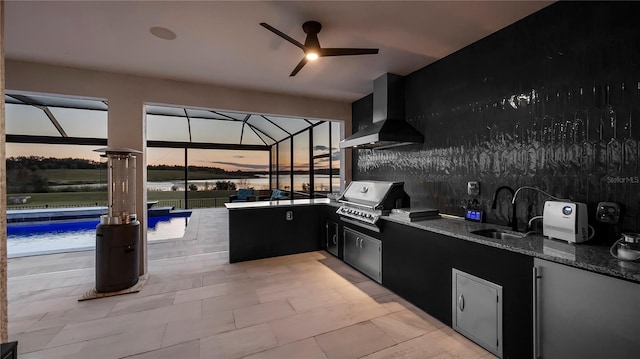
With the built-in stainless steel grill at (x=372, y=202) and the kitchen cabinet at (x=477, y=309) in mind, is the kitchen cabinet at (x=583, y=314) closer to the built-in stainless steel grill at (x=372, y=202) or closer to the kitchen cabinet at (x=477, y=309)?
the kitchen cabinet at (x=477, y=309)

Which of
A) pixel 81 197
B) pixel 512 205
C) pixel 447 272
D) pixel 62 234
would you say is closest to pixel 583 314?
pixel 447 272

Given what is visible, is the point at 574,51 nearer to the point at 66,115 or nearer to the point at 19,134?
the point at 66,115

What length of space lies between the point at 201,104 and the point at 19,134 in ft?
23.2

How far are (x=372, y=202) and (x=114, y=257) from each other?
309 centimetres

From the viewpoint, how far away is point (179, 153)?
32.2 ft

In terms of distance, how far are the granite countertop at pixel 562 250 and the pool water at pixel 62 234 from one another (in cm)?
567

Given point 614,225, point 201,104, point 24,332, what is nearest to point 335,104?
point 201,104

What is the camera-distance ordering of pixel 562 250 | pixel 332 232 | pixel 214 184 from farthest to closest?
pixel 214 184 → pixel 332 232 → pixel 562 250

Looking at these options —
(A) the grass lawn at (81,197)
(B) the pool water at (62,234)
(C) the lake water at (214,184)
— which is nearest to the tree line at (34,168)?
(A) the grass lawn at (81,197)

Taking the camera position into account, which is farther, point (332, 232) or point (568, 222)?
point (332, 232)

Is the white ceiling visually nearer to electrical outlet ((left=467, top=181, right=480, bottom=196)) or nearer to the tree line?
electrical outlet ((left=467, top=181, right=480, bottom=196))

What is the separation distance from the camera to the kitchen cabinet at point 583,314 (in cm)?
126

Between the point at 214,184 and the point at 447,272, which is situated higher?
the point at 214,184

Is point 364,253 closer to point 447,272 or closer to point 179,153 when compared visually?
point 447,272
